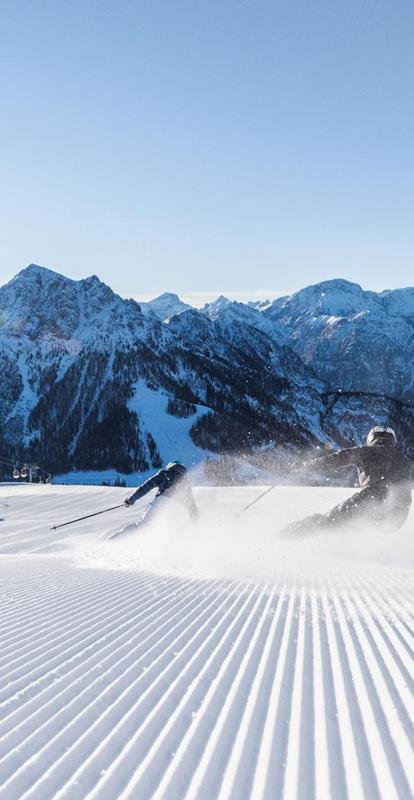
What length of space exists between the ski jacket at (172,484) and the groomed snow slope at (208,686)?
15.3 feet

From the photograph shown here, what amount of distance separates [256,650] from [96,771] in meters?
1.95

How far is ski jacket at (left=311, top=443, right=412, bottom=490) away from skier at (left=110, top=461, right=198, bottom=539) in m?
3.33

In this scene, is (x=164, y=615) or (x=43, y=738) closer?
(x=43, y=738)

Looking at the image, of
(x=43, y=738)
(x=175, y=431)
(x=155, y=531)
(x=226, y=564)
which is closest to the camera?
(x=43, y=738)

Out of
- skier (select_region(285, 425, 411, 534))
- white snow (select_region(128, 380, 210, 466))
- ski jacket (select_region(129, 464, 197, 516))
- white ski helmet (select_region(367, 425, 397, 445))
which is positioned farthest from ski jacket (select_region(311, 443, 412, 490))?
white snow (select_region(128, 380, 210, 466))

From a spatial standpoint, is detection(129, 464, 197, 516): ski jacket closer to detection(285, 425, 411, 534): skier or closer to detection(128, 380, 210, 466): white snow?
detection(285, 425, 411, 534): skier

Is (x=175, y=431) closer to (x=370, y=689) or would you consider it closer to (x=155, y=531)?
(x=155, y=531)

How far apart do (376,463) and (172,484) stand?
15.1 feet

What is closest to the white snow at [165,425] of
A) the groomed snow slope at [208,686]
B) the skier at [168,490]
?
the skier at [168,490]

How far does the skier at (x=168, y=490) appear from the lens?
12927mm

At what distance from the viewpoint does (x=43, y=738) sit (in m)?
3.04

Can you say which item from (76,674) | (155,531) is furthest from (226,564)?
(76,674)

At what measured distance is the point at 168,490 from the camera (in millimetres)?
13148

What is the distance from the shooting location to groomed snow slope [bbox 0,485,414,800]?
270 cm
